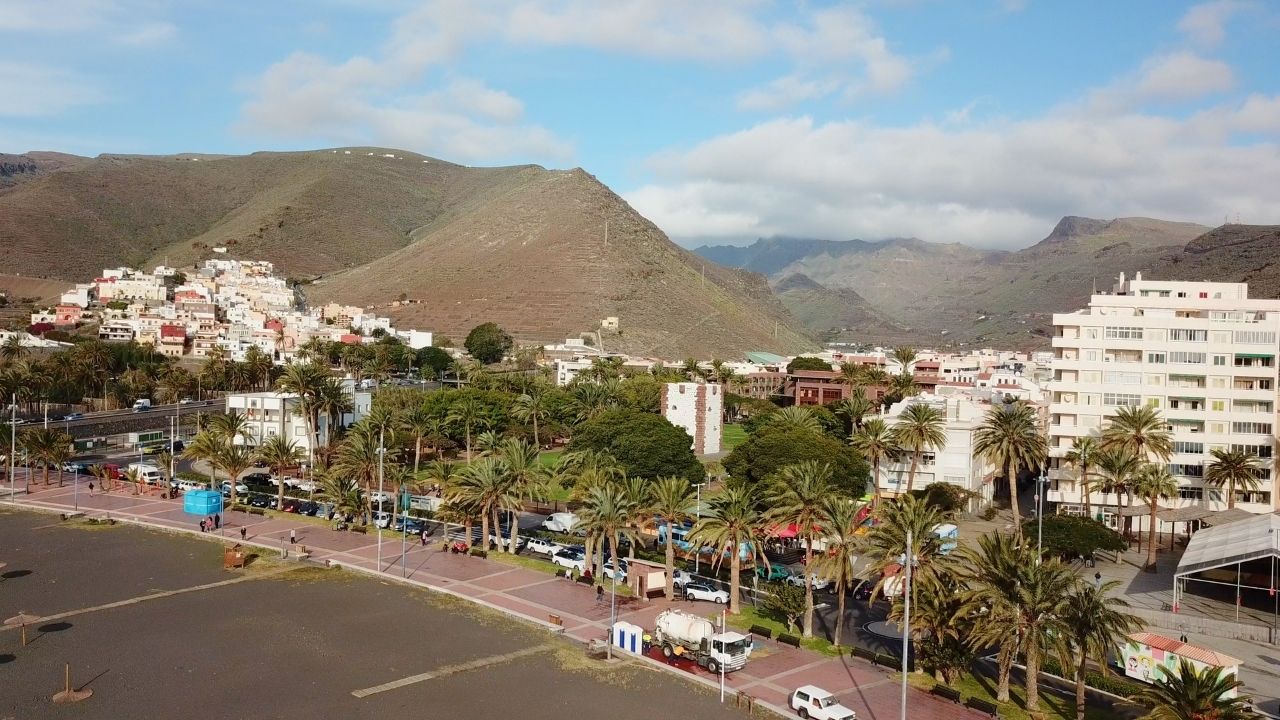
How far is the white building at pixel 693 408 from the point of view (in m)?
97.3

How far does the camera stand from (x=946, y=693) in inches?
1253

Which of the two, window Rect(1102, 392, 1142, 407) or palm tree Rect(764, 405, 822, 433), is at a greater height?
window Rect(1102, 392, 1142, 407)

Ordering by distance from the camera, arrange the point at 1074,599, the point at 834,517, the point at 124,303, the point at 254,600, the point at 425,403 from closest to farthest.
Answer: the point at 1074,599 → the point at 834,517 → the point at 254,600 → the point at 425,403 → the point at 124,303

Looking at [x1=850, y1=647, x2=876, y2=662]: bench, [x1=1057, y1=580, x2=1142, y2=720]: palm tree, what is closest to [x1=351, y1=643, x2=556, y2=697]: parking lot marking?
[x1=850, y1=647, x2=876, y2=662]: bench

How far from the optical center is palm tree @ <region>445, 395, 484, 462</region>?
8981 centimetres

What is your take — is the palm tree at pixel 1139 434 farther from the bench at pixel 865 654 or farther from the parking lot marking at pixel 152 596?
the parking lot marking at pixel 152 596

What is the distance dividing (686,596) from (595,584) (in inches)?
176

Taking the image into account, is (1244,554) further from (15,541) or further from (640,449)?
(15,541)

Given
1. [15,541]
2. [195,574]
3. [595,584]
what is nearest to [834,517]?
[595,584]

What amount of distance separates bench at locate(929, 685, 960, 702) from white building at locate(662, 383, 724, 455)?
6479cm

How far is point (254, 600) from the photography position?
4162 cm

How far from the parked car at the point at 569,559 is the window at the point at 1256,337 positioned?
166ft

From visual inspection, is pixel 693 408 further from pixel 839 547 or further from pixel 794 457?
pixel 839 547

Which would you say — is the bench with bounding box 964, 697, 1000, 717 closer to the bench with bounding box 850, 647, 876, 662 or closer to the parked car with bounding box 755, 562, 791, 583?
the bench with bounding box 850, 647, 876, 662
